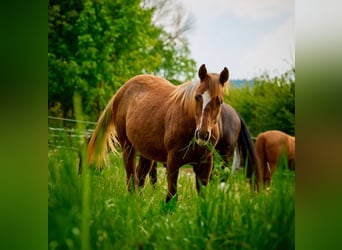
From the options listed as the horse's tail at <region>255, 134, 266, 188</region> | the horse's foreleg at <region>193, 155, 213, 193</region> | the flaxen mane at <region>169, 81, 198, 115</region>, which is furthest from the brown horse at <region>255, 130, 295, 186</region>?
the flaxen mane at <region>169, 81, 198, 115</region>

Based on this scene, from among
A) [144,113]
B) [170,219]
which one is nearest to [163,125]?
[144,113]

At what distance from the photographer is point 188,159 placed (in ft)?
5.44

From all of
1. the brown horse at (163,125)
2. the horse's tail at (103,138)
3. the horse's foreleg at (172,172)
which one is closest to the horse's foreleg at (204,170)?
the brown horse at (163,125)

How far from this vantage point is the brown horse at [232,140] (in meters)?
1.75

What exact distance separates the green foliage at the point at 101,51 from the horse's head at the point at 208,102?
0.10 metres

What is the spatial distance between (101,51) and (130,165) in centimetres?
44

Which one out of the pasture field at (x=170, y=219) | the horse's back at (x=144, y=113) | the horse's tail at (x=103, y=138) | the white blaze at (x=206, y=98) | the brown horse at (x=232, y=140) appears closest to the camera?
the pasture field at (x=170, y=219)

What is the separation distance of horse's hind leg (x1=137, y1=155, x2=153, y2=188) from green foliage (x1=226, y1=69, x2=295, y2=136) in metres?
0.41

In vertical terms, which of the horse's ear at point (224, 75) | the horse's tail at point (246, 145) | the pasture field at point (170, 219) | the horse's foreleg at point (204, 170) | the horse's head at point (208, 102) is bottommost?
the pasture field at point (170, 219)

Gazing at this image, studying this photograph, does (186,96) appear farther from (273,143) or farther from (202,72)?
(273,143)

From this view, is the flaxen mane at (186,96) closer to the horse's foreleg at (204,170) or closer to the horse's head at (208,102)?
the horse's head at (208,102)

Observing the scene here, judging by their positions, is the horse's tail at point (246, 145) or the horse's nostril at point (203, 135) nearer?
the horse's nostril at point (203, 135)

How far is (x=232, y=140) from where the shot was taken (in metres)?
1.91
